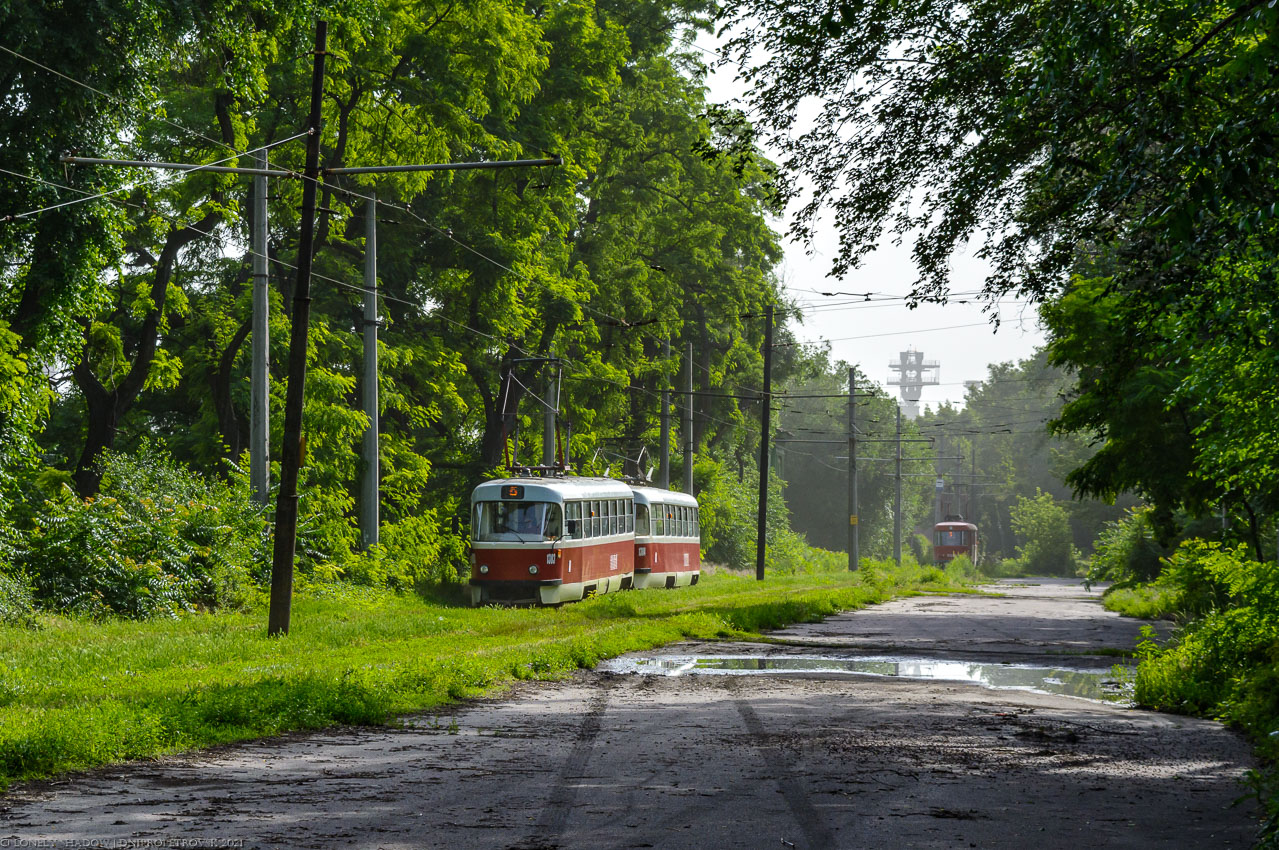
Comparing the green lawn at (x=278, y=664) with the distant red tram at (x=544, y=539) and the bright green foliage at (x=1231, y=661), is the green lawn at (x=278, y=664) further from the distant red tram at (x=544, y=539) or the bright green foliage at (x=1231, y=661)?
the bright green foliage at (x=1231, y=661)

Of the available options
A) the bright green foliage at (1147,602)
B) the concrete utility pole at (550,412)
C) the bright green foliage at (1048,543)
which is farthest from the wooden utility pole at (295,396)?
the bright green foliage at (1048,543)

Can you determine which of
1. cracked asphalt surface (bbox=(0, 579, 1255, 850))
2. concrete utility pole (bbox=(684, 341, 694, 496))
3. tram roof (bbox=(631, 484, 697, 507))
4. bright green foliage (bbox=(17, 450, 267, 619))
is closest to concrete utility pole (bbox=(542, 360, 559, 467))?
tram roof (bbox=(631, 484, 697, 507))

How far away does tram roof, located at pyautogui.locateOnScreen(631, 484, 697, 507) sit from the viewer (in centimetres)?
3919

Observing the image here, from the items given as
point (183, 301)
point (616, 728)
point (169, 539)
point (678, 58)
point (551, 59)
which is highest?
point (678, 58)

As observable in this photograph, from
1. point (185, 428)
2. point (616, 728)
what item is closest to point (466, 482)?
point (185, 428)

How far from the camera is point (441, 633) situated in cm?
2266

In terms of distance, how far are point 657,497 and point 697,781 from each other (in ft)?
102

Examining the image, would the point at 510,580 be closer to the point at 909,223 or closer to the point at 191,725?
the point at 909,223

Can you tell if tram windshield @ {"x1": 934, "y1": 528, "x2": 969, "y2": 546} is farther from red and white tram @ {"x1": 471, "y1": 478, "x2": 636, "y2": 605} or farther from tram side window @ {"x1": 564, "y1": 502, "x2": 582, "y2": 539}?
tram side window @ {"x1": 564, "y1": 502, "x2": 582, "y2": 539}

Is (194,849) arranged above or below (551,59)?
below

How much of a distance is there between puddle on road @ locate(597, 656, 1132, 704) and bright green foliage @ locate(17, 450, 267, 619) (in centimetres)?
928

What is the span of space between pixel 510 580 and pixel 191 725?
19198 millimetres

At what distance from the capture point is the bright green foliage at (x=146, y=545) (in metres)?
22.6

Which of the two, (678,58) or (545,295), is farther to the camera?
(678,58)
